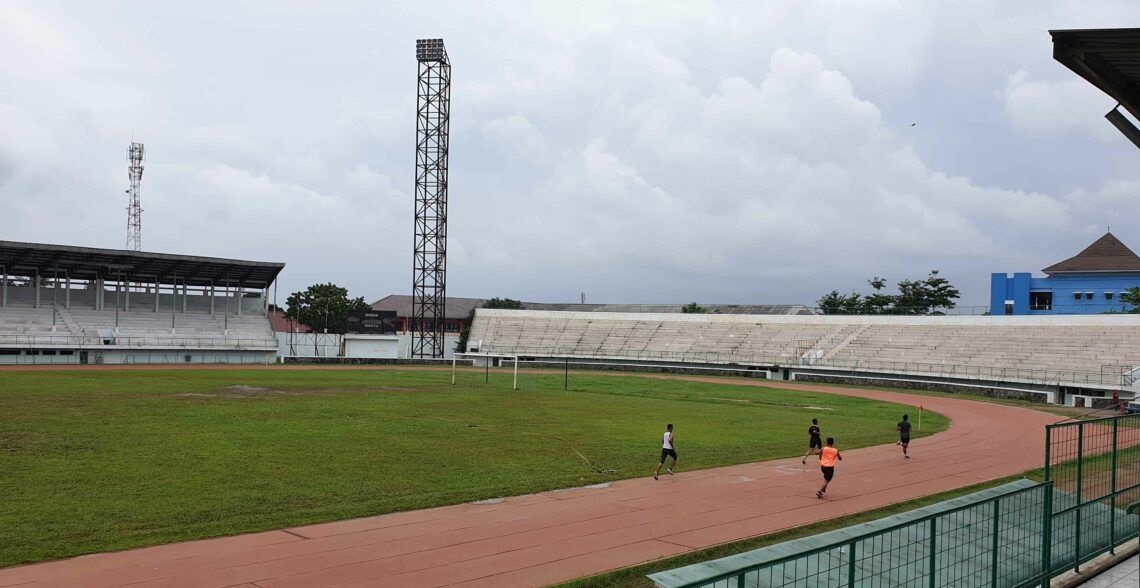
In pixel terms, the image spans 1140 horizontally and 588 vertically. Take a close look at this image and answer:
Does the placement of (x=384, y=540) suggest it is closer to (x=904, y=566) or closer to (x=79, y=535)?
(x=79, y=535)

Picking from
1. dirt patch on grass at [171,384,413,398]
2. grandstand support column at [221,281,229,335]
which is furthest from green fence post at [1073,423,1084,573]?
grandstand support column at [221,281,229,335]

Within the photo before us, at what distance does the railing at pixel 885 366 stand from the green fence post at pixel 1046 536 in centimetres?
4618

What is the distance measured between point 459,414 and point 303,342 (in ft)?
202

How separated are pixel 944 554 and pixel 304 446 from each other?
18.8m

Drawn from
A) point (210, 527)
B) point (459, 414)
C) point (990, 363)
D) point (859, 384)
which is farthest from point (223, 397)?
point (990, 363)

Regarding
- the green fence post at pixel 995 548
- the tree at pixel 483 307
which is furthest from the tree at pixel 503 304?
the green fence post at pixel 995 548

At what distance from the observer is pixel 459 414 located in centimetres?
3359

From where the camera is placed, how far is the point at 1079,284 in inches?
3044

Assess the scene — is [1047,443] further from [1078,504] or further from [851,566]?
[851,566]

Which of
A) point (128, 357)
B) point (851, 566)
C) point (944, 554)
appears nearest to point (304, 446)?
point (944, 554)

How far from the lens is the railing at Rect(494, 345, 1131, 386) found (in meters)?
51.7

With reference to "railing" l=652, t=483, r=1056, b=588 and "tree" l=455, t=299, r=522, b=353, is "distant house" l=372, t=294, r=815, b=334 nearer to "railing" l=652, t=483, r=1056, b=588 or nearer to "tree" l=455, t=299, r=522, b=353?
"tree" l=455, t=299, r=522, b=353

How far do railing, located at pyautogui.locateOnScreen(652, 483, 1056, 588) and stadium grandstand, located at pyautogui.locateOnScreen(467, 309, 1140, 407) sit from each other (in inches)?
1592

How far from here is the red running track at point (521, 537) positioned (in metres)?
11.8
